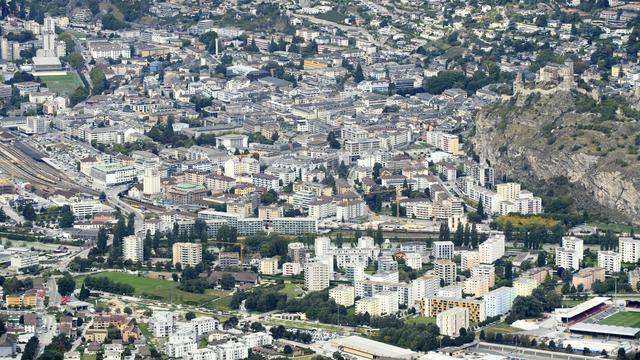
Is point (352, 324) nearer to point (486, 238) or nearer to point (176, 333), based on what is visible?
point (176, 333)

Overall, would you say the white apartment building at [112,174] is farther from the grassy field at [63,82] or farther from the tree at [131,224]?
the grassy field at [63,82]

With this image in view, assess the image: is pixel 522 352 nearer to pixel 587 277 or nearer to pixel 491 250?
pixel 587 277

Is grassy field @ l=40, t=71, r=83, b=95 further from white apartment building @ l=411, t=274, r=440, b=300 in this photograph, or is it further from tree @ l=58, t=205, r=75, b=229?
white apartment building @ l=411, t=274, r=440, b=300

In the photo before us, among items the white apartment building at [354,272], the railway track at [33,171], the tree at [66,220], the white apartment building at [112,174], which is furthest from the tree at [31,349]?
Result: the white apartment building at [112,174]

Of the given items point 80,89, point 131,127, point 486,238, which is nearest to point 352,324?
point 486,238

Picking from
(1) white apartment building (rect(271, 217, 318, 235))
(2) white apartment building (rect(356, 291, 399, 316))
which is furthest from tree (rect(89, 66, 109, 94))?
(2) white apartment building (rect(356, 291, 399, 316))

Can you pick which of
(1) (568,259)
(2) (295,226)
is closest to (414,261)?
(1) (568,259)
